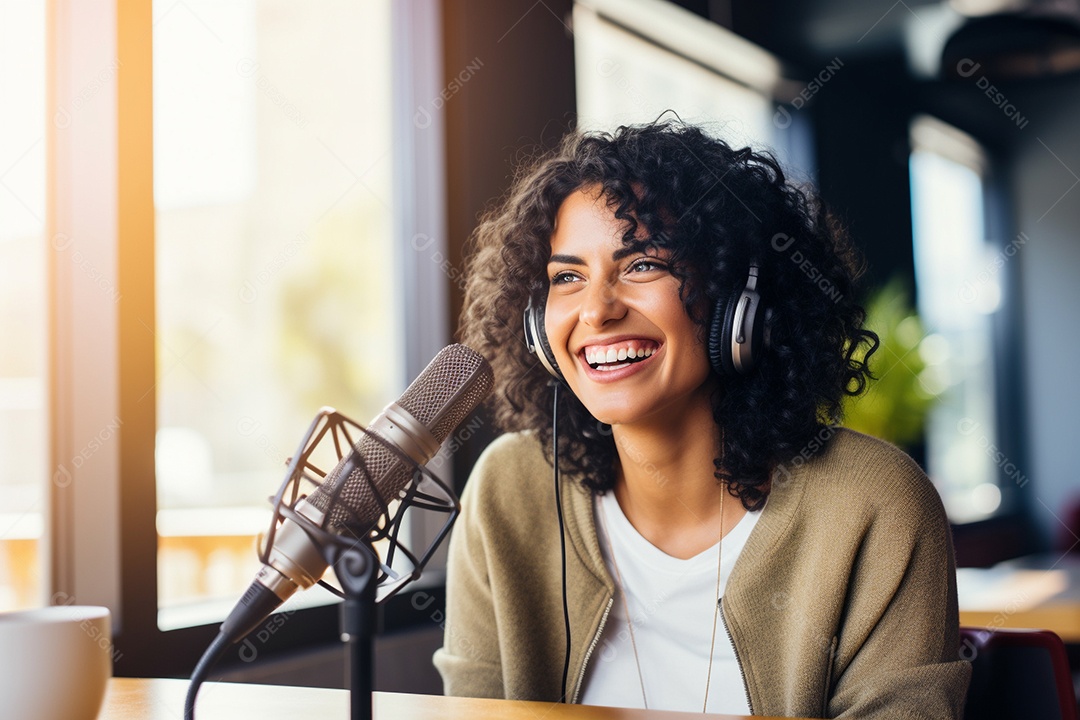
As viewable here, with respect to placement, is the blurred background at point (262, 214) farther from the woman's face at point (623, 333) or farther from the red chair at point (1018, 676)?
the red chair at point (1018, 676)

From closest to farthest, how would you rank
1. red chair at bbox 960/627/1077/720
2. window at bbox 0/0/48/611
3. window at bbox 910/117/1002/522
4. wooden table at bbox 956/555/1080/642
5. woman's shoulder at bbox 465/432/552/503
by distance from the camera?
red chair at bbox 960/627/1077/720 → woman's shoulder at bbox 465/432/552/503 → window at bbox 0/0/48/611 → wooden table at bbox 956/555/1080/642 → window at bbox 910/117/1002/522

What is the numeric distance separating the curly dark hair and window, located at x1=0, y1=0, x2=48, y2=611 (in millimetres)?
844

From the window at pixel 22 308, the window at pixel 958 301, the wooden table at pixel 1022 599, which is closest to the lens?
the window at pixel 22 308

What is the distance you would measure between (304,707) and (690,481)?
69 cm

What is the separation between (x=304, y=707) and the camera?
104 cm

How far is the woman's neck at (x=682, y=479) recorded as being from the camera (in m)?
1.49

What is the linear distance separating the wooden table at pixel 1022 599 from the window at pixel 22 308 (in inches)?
66.4

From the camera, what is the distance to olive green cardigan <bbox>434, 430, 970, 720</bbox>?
1.24 m

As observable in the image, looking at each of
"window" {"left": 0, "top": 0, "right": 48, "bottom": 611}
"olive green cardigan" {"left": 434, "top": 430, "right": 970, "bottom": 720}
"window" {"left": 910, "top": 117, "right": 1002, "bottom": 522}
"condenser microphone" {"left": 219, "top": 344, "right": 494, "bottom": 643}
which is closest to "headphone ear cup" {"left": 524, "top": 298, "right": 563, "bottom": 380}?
"olive green cardigan" {"left": 434, "top": 430, "right": 970, "bottom": 720}

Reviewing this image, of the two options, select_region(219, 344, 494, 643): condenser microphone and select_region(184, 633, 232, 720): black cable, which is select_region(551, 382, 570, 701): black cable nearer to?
select_region(219, 344, 494, 643): condenser microphone

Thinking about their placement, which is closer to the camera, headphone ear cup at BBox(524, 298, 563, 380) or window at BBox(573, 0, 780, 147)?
headphone ear cup at BBox(524, 298, 563, 380)

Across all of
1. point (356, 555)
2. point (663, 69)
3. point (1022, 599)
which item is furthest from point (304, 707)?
point (663, 69)

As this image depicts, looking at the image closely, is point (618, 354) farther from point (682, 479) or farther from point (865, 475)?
point (865, 475)

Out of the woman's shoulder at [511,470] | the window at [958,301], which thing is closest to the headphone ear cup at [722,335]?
the woman's shoulder at [511,470]
